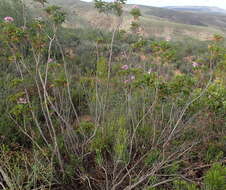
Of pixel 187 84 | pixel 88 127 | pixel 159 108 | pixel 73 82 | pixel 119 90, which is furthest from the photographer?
pixel 73 82

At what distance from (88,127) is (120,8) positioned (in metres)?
1.54

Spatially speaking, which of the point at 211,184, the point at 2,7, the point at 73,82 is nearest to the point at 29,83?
the point at 73,82

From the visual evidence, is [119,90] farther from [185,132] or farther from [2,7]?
[2,7]

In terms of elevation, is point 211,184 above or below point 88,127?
above

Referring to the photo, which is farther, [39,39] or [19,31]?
[39,39]

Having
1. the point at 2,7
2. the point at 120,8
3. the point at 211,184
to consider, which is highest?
the point at 2,7

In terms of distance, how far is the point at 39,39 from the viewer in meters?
2.34

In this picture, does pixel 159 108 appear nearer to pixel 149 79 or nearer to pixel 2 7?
pixel 149 79

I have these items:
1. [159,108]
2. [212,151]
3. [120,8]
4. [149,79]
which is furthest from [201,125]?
[120,8]

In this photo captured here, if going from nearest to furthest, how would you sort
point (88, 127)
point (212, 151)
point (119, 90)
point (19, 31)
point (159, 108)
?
point (19, 31) < point (212, 151) < point (88, 127) < point (159, 108) < point (119, 90)

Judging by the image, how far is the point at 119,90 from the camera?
384cm

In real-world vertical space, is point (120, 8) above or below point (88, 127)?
above

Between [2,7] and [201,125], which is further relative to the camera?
[2,7]

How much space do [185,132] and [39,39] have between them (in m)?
2.23
